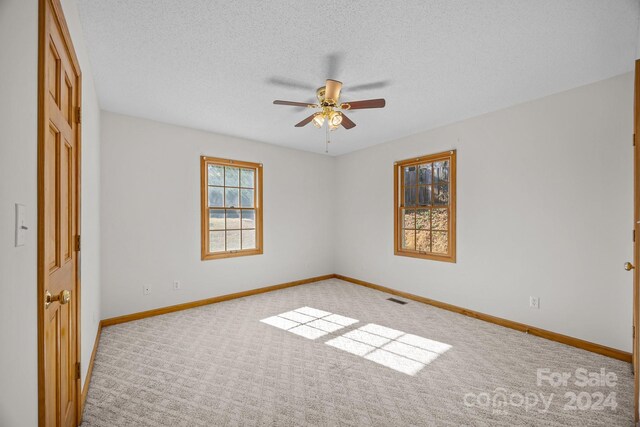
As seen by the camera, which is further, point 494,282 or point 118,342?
point 494,282

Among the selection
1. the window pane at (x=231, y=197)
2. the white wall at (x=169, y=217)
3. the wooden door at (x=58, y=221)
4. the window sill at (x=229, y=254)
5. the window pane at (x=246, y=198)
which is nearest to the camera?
the wooden door at (x=58, y=221)

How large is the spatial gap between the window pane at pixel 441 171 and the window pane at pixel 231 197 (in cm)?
314

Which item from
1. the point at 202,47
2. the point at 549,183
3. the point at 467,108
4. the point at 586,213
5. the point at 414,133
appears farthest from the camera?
the point at 414,133

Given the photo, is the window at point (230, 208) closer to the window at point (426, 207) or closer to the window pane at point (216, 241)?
the window pane at point (216, 241)

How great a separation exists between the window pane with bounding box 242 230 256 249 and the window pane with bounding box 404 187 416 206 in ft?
8.62

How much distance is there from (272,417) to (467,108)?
3727mm

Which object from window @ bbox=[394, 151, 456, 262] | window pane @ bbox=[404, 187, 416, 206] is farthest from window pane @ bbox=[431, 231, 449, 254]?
window pane @ bbox=[404, 187, 416, 206]

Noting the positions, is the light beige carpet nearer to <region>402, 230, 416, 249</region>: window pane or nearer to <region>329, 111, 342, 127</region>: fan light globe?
<region>402, 230, 416, 249</region>: window pane

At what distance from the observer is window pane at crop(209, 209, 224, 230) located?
14.7 ft

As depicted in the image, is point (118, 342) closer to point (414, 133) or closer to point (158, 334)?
point (158, 334)

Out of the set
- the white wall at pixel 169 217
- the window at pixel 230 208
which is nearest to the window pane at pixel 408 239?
the white wall at pixel 169 217

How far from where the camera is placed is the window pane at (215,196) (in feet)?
14.8

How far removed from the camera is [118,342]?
3.07m
